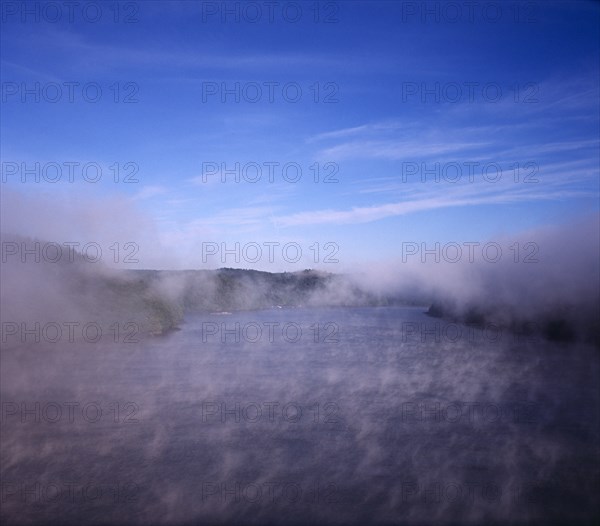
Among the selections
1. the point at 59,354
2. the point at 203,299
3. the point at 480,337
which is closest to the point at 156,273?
the point at 203,299

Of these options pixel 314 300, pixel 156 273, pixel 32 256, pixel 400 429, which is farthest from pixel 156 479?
pixel 314 300

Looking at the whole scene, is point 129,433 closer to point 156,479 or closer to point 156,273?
point 156,479

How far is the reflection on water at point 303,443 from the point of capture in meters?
7.28

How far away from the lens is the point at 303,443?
34.1 ft

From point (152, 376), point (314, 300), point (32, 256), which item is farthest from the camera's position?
point (314, 300)

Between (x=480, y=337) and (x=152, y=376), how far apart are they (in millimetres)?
22594

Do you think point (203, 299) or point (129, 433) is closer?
point (129, 433)

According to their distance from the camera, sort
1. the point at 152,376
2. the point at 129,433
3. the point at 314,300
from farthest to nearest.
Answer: the point at 314,300 < the point at 152,376 < the point at 129,433

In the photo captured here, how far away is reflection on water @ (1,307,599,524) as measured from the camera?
728cm

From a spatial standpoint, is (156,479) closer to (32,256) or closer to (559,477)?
(559,477)

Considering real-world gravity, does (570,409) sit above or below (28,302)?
below

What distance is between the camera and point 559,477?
27.9ft

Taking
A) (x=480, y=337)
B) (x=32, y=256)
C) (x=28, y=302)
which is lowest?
(x=480, y=337)

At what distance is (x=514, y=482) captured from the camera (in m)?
8.32
